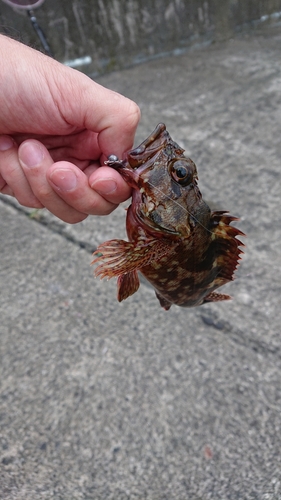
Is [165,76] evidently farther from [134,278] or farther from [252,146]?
[134,278]

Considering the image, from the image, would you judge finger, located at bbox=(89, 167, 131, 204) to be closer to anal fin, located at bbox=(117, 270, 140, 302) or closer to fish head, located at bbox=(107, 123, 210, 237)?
fish head, located at bbox=(107, 123, 210, 237)

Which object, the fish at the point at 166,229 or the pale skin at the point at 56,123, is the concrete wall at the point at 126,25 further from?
the fish at the point at 166,229

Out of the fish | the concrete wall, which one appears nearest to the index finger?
the fish

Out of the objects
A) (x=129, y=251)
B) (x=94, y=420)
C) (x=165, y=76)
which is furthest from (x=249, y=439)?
(x=165, y=76)

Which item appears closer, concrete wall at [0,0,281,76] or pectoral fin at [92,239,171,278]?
pectoral fin at [92,239,171,278]

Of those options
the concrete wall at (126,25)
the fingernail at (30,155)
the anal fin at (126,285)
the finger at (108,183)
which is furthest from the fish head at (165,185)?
the concrete wall at (126,25)
